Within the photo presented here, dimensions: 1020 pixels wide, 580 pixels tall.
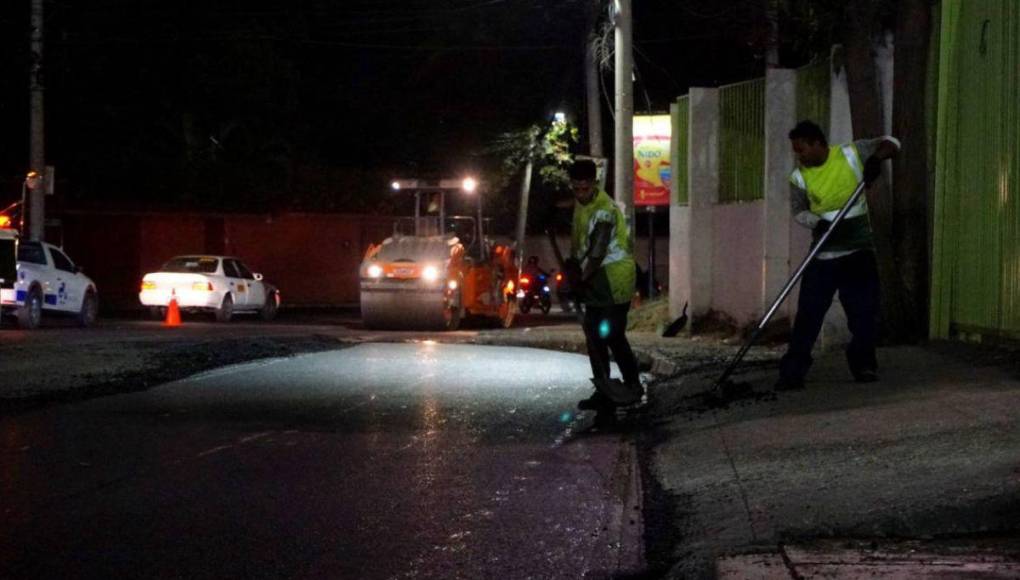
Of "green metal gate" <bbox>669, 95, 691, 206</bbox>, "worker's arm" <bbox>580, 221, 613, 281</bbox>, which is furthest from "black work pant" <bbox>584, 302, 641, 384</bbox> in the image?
"green metal gate" <bbox>669, 95, 691, 206</bbox>

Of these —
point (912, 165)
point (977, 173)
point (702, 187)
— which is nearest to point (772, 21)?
point (702, 187)

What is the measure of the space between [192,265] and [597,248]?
799 inches

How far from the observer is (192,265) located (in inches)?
1144

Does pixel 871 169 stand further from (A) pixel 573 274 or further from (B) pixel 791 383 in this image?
(A) pixel 573 274

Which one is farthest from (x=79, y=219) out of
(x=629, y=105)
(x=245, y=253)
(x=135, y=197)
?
(x=629, y=105)

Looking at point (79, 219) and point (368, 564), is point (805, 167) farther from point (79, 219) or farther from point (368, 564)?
→ point (79, 219)

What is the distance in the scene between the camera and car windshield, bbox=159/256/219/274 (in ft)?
94.5

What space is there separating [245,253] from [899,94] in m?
30.5

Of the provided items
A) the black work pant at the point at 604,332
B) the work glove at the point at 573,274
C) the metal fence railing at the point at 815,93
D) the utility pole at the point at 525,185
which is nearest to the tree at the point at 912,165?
the metal fence railing at the point at 815,93

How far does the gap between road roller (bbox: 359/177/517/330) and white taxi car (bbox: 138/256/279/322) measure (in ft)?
14.5

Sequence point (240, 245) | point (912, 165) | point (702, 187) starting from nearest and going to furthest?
point (912, 165) < point (702, 187) < point (240, 245)

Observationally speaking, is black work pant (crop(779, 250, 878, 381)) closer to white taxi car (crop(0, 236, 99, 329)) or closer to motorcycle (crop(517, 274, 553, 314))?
white taxi car (crop(0, 236, 99, 329))

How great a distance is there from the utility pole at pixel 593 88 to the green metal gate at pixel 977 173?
17245mm

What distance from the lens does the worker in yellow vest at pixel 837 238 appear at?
31.4 ft
